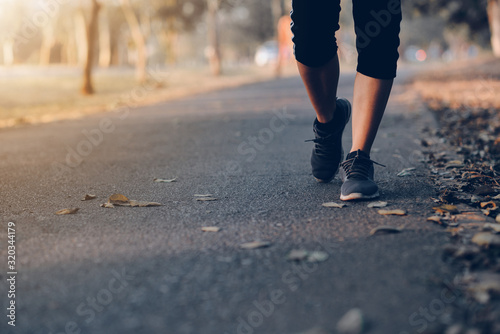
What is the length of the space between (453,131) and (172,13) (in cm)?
2581

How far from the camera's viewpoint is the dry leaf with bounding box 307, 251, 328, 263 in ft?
6.20

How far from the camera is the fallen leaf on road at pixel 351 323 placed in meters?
1.41

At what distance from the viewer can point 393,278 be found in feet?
5.63

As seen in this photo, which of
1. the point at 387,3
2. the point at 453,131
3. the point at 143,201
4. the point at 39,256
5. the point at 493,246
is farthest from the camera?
the point at 453,131

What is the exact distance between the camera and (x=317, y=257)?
6.28 ft

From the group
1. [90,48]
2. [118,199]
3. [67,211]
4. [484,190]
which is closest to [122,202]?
[118,199]

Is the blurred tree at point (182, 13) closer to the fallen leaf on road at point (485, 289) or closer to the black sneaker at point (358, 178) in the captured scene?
the black sneaker at point (358, 178)

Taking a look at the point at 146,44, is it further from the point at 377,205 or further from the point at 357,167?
the point at 377,205

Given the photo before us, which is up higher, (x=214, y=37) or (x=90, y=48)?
(x=90, y=48)

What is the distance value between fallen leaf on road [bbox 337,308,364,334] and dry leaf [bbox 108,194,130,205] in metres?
1.64

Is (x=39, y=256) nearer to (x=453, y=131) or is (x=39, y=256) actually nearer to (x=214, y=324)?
(x=214, y=324)

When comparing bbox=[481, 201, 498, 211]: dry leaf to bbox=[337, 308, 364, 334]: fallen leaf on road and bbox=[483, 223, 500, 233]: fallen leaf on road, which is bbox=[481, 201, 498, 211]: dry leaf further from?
bbox=[337, 308, 364, 334]: fallen leaf on road

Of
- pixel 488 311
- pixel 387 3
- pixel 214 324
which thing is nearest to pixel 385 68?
pixel 387 3

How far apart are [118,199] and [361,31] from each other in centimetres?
144
